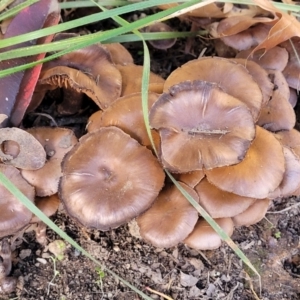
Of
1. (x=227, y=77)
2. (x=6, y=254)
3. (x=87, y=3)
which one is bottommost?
(x=6, y=254)

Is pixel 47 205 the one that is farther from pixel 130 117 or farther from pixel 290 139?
pixel 290 139

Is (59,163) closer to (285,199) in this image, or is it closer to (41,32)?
(41,32)

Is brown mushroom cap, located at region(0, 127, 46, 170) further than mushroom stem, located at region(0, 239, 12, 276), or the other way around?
mushroom stem, located at region(0, 239, 12, 276)

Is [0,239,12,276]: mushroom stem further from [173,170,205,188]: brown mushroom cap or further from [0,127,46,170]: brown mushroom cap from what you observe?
[173,170,205,188]: brown mushroom cap

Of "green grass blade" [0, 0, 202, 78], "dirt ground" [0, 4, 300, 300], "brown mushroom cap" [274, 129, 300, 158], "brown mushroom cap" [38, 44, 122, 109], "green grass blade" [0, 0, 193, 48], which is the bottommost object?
"dirt ground" [0, 4, 300, 300]

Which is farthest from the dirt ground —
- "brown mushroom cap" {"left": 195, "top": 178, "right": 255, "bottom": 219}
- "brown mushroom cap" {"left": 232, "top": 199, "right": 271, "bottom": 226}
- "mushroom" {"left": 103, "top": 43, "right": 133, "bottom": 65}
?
"mushroom" {"left": 103, "top": 43, "right": 133, "bottom": 65}

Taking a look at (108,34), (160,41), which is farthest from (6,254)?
(160,41)
